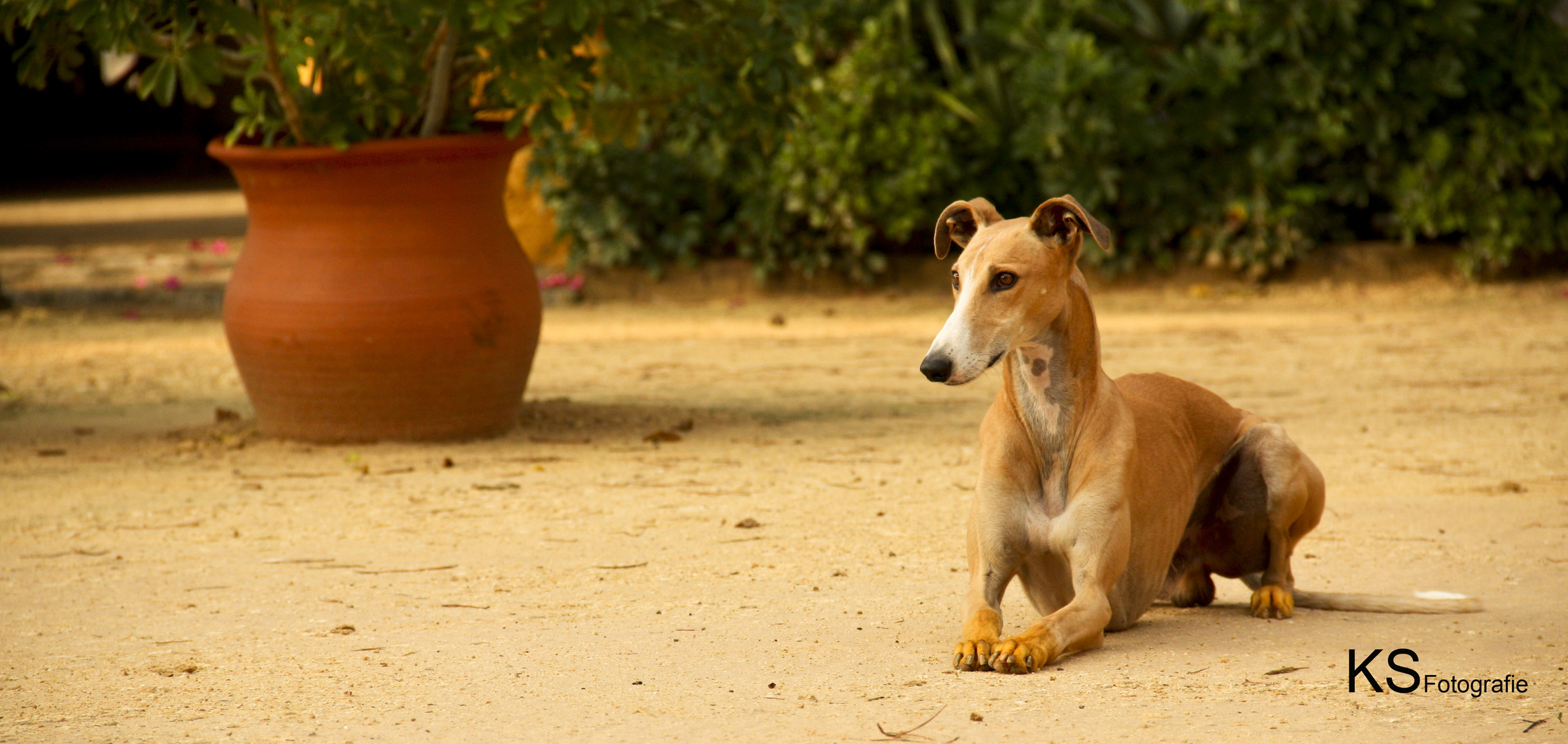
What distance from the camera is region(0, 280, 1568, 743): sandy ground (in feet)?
10.6

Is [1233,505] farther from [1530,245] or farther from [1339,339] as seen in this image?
[1530,245]

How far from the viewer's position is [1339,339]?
8883 mm

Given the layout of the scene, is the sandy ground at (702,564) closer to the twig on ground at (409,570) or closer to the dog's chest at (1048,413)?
the twig on ground at (409,570)

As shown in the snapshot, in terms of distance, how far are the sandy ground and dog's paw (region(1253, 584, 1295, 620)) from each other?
0.07 metres

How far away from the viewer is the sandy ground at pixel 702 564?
3229 mm

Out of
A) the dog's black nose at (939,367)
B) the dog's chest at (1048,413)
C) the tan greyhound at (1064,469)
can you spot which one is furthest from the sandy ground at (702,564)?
the dog's black nose at (939,367)

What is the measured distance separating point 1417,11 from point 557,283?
624 cm

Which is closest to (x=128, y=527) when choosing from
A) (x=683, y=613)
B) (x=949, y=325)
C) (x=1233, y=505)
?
(x=683, y=613)

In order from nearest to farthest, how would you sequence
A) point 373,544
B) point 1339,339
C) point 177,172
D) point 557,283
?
point 373,544
point 1339,339
point 557,283
point 177,172

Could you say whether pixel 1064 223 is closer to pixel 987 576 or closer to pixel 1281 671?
pixel 987 576

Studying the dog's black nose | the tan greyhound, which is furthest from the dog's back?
the dog's black nose

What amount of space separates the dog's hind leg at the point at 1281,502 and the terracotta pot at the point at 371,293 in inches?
138

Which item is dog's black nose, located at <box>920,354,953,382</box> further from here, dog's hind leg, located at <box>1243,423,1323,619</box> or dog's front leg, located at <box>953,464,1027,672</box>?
dog's hind leg, located at <box>1243,423,1323,619</box>

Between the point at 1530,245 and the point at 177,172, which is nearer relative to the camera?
the point at 1530,245
